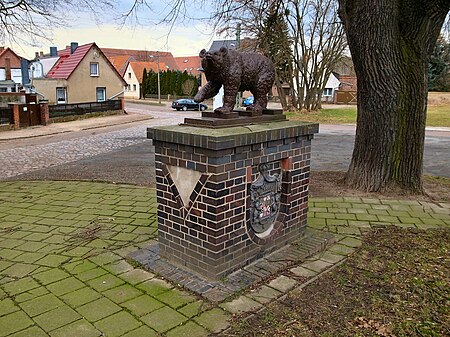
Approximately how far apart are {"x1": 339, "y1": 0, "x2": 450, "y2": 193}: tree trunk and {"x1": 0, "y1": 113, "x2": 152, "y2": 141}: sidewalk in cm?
1506

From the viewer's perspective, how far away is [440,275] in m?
3.68

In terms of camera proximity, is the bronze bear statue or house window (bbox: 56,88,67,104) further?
house window (bbox: 56,88,67,104)

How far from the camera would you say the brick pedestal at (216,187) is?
3402 millimetres

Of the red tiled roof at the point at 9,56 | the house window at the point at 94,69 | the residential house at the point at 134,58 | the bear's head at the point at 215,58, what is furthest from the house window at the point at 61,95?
the bear's head at the point at 215,58

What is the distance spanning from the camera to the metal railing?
19031 mm

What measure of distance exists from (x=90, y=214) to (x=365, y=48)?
15.9 ft

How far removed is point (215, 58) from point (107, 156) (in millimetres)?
8879

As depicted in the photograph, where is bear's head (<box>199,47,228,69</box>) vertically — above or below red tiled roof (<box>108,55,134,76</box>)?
below

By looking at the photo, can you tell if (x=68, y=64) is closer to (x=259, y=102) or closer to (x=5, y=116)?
(x=5, y=116)

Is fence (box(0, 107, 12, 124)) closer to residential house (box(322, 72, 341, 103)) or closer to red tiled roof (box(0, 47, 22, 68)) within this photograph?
red tiled roof (box(0, 47, 22, 68))

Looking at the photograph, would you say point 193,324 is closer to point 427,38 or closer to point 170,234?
point 170,234

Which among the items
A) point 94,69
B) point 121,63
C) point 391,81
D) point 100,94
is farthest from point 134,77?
point 391,81

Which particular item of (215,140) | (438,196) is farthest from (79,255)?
(438,196)

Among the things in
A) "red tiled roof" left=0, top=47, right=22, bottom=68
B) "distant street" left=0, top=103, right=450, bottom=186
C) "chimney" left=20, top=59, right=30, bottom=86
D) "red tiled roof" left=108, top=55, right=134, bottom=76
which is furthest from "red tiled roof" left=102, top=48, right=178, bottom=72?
"distant street" left=0, top=103, right=450, bottom=186
